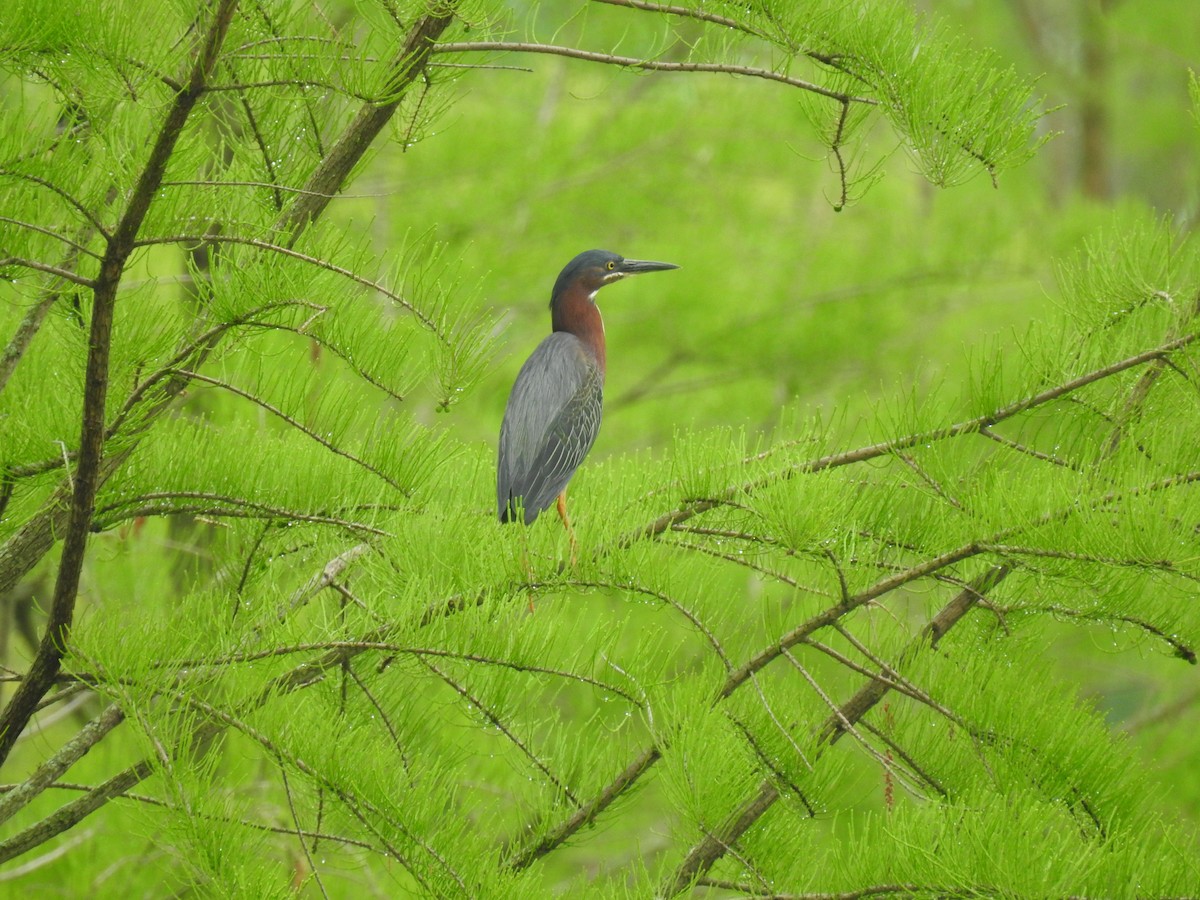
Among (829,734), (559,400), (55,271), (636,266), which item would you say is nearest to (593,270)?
(636,266)

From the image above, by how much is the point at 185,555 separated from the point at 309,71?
3201 millimetres

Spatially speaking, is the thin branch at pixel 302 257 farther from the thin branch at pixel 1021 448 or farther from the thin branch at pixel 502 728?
the thin branch at pixel 1021 448

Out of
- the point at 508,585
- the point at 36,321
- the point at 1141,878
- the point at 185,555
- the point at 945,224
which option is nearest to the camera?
the point at 1141,878

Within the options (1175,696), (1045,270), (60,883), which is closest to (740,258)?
(1045,270)

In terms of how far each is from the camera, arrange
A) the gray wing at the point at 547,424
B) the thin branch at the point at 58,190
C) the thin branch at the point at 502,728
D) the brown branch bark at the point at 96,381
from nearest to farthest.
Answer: the brown branch bark at the point at 96,381 → the thin branch at the point at 58,190 → the thin branch at the point at 502,728 → the gray wing at the point at 547,424

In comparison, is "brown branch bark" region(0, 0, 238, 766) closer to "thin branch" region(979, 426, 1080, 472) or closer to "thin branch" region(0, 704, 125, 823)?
"thin branch" region(0, 704, 125, 823)

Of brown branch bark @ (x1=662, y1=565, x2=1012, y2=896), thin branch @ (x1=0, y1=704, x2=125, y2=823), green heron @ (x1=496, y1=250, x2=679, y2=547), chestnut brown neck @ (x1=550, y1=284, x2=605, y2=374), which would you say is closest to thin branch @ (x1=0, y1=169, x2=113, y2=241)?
thin branch @ (x1=0, y1=704, x2=125, y2=823)

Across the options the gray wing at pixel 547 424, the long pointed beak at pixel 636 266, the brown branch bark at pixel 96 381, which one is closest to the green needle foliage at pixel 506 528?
the brown branch bark at pixel 96 381

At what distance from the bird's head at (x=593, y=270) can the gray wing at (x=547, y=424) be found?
0.18 metres

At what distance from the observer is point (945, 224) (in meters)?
7.16

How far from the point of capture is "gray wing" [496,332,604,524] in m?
3.15

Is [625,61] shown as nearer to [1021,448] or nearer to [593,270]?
[1021,448]

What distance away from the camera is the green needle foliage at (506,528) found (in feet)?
5.20

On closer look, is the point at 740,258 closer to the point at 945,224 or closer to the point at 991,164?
the point at 945,224
